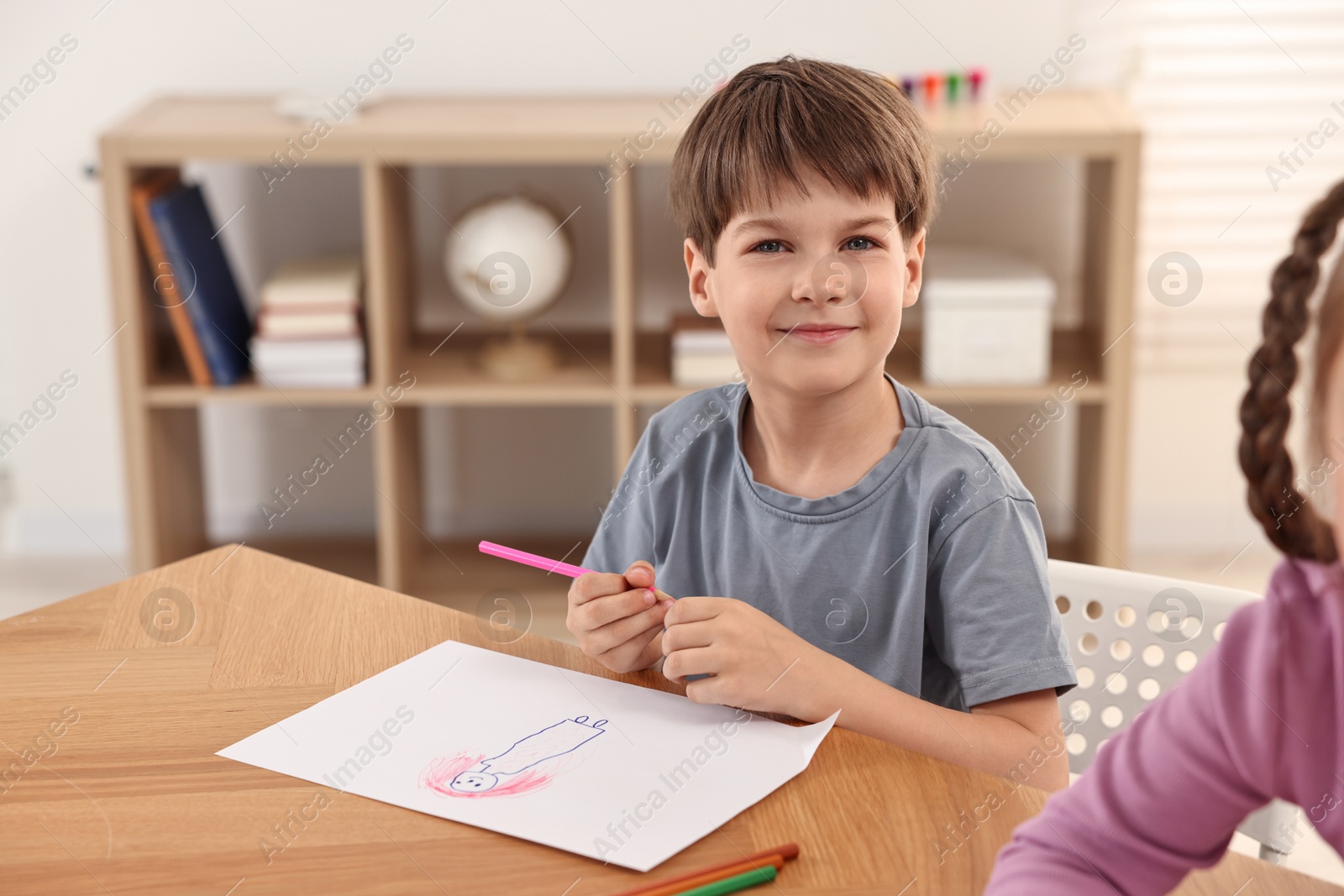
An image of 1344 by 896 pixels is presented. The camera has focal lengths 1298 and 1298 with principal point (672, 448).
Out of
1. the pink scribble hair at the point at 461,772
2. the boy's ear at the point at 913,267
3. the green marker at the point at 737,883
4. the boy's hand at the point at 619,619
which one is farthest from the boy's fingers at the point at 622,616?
the boy's ear at the point at 913,267

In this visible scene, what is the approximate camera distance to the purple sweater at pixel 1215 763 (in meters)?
0.56

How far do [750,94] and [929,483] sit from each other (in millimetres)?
346

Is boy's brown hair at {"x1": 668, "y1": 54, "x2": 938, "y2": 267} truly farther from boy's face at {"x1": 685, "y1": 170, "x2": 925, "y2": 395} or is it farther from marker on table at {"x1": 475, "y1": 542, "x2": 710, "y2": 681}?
marker on table at {"x1": 475, "y1": 542, "x2": 710, "y2": 681}

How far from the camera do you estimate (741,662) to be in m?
0.81

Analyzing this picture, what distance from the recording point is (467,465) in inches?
105

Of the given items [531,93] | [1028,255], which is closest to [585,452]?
[531,93]

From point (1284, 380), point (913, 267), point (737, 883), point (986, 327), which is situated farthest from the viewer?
point (986, 327)

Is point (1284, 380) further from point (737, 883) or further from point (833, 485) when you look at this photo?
point (833, 485)

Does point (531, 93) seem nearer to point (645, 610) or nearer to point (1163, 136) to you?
point (1163, 136)

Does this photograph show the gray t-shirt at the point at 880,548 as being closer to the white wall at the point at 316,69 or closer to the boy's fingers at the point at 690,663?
the boy's fingers at the point at 690,663

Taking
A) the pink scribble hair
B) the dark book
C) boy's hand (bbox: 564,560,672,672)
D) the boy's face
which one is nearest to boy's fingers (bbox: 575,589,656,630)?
boy's hand (bbox: 564,560,672,672)

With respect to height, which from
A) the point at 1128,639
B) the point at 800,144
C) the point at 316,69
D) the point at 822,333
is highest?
the point at 316,69

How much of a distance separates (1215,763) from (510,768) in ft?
1.24

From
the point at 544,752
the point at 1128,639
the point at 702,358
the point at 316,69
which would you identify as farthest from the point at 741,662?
the point at 316,69
